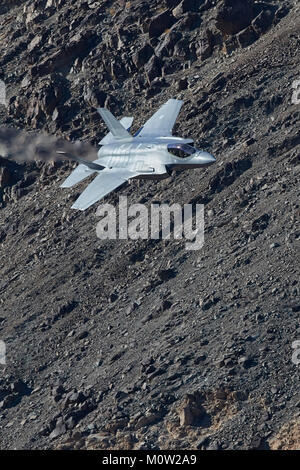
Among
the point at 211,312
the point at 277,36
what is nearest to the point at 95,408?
the point at 211,312

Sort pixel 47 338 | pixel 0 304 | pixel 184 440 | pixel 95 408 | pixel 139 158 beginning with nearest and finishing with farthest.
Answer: pixel 184 440, pixel 95 408, pixel 139 158, pixel 47 338, pixel 0 304

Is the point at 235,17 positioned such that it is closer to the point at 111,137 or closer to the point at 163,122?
the point at 163,122

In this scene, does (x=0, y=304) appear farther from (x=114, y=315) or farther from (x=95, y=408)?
(x=95, y=408)

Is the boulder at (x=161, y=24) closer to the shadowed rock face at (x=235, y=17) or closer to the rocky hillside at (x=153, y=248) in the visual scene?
the rocky hillside at (x=153, y=248)

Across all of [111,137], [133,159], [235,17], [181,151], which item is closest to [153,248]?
[111,137]

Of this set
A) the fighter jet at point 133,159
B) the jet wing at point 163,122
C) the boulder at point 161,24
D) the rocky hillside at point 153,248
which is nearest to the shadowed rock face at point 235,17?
the rocky hillside at point 153,248

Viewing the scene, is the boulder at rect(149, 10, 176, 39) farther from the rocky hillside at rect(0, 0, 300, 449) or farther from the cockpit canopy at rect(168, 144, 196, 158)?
the cockpit canopy at rect(168, 144, 196, 158)

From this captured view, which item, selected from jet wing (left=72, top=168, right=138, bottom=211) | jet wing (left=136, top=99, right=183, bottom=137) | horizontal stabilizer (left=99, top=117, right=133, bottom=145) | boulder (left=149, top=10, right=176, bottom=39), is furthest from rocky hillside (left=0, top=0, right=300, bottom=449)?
jet wing (left=72, top=168, right=138, bottom=211)
